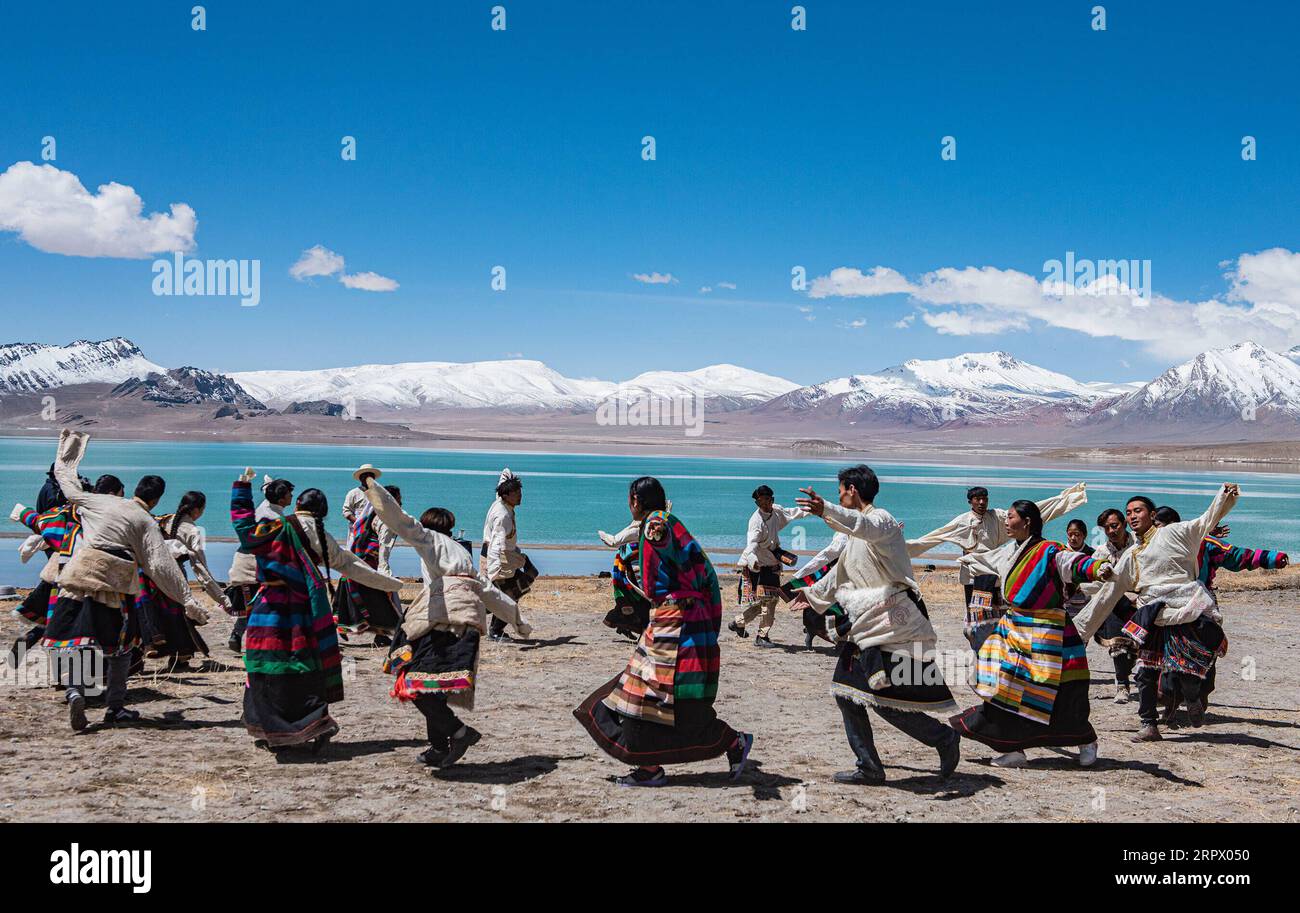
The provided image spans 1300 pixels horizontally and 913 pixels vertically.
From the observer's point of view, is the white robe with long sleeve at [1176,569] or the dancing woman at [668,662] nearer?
the dancing woman at [668,662]

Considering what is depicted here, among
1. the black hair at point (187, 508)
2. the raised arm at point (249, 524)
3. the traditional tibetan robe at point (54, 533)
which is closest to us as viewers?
the raised arm at point (249, 524)

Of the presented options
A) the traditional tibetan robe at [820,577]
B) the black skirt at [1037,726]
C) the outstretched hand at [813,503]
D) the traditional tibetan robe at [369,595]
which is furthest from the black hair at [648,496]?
the traditional tibetan robe at [369,595]

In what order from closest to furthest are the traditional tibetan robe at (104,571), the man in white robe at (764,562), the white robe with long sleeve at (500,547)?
the traditional tibetan robe at (104,571), the white robe with long sleeve at (500,547), the man in white robe at (764,562)

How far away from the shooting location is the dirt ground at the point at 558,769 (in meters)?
5.55

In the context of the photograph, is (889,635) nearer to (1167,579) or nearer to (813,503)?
(813,503)

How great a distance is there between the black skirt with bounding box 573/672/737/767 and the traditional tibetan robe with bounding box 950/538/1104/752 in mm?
1644

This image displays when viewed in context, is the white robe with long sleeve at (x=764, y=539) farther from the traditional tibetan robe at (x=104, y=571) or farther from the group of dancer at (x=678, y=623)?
the traditional tibetan robe at (x=104, y=571)

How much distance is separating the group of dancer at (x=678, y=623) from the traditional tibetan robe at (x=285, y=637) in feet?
0.04

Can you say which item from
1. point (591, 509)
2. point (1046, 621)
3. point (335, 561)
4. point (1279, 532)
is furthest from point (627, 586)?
point (1279, 532)

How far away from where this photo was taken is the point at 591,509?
1816 inches

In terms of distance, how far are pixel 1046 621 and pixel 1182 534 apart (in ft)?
5.66

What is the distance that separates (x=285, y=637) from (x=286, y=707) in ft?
1.41

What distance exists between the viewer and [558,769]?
6.43m
